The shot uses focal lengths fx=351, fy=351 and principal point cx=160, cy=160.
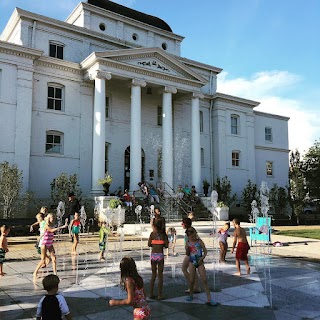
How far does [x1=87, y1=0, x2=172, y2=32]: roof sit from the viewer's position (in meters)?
30.6

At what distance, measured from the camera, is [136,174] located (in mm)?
24922

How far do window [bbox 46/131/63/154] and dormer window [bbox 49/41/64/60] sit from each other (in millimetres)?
6163

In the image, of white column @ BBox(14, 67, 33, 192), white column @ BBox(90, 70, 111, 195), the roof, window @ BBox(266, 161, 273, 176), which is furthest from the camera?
window @ BBox(266, 161, 273, 176)

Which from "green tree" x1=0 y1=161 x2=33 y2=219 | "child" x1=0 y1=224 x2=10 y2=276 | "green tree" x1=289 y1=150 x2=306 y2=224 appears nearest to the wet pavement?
"child" x1=0 y1=224 x2=10 y2=276

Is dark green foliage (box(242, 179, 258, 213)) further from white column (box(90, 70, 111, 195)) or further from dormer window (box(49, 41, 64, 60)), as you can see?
dormer window (box(49, 41, 64, 60))

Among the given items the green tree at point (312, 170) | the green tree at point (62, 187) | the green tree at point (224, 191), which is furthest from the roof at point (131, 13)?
the green tree at point (312, 170)

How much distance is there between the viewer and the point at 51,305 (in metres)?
3.71

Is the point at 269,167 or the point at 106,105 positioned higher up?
the point at 106,105

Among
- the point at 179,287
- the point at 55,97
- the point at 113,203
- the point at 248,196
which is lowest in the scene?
the point at 179,287

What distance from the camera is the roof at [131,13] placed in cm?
3056

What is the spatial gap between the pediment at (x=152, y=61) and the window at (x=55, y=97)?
13.4 ft

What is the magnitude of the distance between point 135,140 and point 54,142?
576 centimetres

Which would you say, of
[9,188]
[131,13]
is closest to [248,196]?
[131,13]

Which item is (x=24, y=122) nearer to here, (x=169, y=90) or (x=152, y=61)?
(x=152, y=61)
